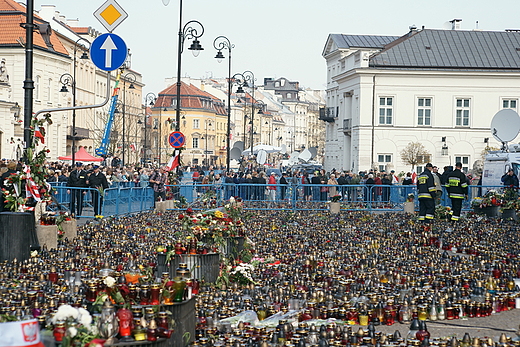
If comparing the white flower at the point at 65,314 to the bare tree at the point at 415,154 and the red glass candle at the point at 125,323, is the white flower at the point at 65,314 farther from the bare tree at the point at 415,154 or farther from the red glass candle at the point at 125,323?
the bare tree at the point at 415,154

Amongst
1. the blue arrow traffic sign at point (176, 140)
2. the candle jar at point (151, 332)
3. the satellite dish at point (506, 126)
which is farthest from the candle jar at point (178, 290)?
the satellite dish at point (506, 126)

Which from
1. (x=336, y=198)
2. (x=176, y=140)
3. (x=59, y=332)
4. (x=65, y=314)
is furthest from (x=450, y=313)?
(x=336, y=198)

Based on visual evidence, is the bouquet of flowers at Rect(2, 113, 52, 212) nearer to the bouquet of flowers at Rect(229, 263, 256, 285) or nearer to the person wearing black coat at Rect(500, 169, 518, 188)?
the bouquet of flowers at Rect(229, 263, 256, 285)

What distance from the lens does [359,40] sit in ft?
296

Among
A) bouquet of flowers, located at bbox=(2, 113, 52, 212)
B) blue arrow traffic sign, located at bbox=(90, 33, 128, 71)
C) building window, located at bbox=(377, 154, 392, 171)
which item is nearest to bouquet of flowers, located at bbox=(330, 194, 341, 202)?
bouquet of flowers, located at bbox=(2, 113, 52, 212)

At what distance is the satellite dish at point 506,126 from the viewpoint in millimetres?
36000

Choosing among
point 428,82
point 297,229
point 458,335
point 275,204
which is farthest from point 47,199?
point 428,82

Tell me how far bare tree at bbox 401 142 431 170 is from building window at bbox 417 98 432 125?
2889 mm

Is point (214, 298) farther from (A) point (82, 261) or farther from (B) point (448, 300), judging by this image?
(A) point (82, 261)

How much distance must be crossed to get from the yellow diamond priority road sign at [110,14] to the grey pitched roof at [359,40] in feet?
243

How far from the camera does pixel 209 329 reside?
9.12 m

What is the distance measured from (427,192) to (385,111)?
46382 mm

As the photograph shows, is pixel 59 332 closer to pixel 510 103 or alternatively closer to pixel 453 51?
pixel 510 103

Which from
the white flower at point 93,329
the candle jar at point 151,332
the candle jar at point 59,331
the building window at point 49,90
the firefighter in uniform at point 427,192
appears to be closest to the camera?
the candle jar at point 59,331
